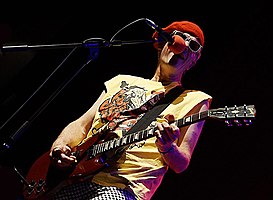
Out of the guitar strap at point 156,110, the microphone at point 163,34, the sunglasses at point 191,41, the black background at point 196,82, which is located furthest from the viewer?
the black background at point 196,82

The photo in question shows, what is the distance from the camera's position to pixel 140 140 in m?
2.21

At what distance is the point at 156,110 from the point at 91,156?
371 mm

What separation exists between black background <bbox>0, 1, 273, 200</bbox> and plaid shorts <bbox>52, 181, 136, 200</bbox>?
18.3 inches

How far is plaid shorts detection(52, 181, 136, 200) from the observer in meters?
2.14

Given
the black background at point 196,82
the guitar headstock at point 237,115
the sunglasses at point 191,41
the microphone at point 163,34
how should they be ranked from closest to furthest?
the guitar headstock at point 237,115 < the microphone at point 163,34 < the sunglasses at point 191,41 < the black background at point 196,82

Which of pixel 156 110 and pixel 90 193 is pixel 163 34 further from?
pixel 90 193

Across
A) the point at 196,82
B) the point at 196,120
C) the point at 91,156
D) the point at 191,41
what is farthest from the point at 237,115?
the point at 196,82

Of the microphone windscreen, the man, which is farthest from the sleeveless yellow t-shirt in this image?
the microphone windscreen

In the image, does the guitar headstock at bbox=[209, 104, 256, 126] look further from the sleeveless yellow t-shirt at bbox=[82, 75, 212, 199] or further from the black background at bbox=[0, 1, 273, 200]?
the black background at bbox=[0, 1, 273, 200]

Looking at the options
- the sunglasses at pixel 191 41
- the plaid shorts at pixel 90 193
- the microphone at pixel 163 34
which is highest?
the microphone at pixel 163 34

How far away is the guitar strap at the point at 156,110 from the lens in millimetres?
2316

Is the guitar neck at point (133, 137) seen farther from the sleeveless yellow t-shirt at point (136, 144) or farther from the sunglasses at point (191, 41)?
the sunglasses at point (191, 41)

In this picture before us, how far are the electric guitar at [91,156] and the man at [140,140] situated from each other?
0.06ft

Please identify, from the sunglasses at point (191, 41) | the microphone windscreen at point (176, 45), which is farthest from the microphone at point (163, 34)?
the sunglasses at point (191, 41)
